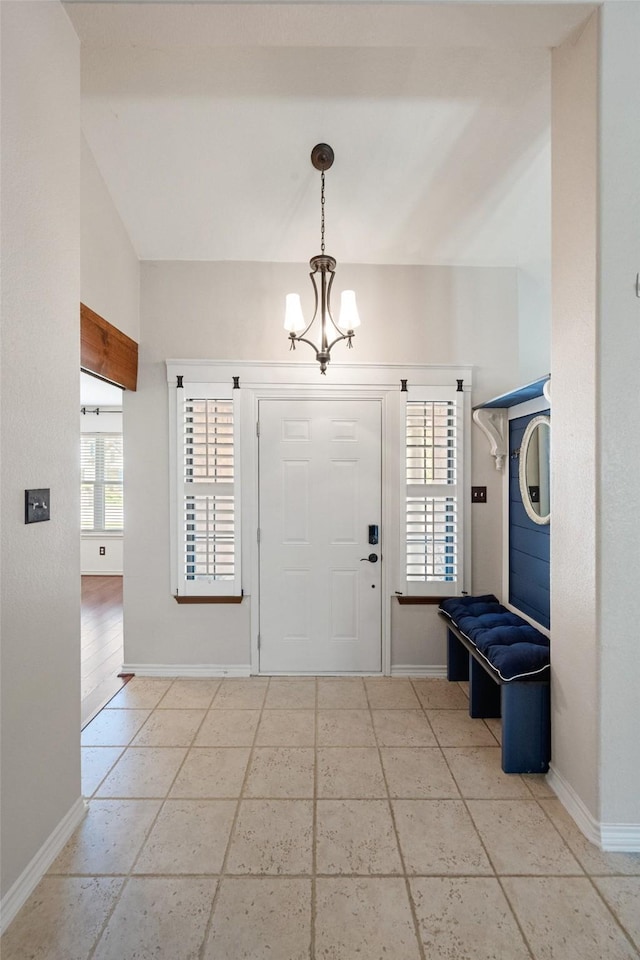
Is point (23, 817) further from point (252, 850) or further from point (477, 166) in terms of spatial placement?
point (477, 166)

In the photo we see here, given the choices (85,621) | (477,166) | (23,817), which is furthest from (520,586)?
(85,621)

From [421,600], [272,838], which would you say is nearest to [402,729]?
[421,600]

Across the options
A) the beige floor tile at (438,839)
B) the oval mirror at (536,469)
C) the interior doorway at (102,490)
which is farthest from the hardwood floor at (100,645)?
the oval mirror at (536,469)

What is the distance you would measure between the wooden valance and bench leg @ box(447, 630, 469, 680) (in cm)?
273

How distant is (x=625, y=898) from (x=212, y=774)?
1.61 metres

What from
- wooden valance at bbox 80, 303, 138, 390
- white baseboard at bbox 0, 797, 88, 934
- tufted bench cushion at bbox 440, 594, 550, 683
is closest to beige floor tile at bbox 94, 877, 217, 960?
white baseboard at bbox 0, 797, 88, 934

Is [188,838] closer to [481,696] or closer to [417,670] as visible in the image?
[481,696]

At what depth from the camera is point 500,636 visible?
2525 mm

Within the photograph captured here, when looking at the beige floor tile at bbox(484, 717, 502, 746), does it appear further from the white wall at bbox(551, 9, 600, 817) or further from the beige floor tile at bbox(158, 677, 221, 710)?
the beige floor tile at bbox(158, 677, 221, 710)

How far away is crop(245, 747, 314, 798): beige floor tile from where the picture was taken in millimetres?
2111

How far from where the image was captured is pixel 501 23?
74.9 inches

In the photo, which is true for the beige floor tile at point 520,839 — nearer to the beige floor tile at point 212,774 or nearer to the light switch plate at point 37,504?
the beige floor tile at point 212,774

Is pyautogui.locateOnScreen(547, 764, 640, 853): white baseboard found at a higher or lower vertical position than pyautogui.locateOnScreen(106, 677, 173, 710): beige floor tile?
higher

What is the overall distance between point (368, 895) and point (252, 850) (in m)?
0.45
